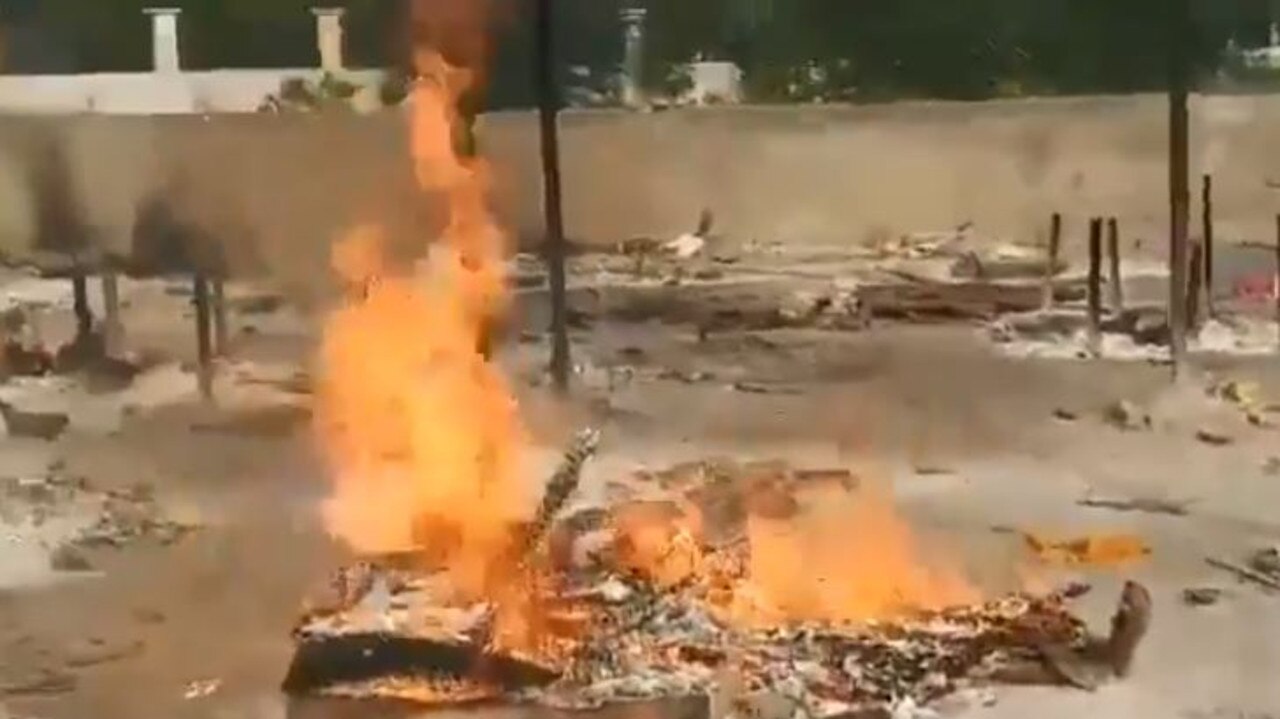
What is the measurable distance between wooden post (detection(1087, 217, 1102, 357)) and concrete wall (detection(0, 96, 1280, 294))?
0.02 metres

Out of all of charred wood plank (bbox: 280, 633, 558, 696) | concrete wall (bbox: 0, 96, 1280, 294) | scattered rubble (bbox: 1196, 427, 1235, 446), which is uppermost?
concrete wall (bbox: 0, 96, 1280, 294)

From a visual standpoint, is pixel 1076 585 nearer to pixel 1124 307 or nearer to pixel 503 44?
pixel 1124 307

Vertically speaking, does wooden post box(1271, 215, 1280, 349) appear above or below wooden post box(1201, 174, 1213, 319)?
below

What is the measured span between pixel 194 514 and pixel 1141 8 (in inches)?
30.2

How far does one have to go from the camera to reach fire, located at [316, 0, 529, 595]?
141 centimetres

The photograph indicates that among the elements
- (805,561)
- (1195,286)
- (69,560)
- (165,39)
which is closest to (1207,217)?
(1195,286)

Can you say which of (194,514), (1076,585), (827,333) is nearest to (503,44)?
(827,333)

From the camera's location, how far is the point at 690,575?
4.71 ft

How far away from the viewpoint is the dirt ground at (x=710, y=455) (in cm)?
141

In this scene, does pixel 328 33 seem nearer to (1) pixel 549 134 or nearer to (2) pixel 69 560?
(1) pixel 549 134

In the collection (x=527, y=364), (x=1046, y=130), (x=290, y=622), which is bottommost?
(x=290, y=622)

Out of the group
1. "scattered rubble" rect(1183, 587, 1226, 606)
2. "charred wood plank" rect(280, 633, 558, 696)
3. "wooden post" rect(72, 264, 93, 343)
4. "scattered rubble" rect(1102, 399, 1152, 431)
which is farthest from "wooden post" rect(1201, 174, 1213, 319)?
"wooden post" rect(72, 264, 93, 343)

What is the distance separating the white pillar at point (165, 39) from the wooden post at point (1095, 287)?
656 mm

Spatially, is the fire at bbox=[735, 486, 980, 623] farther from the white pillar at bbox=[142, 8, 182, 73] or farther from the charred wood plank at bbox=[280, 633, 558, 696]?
the white pillar at bbox=[142, 8, 182, 73]
